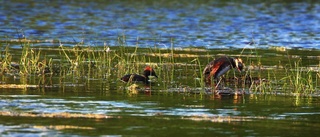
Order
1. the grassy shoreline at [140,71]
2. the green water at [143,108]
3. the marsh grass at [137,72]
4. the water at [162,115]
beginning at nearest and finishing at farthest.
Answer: the water at [162,115], the green water at [143,108], the marsh grass at [137,72], the grassy shoreline at [140,71]

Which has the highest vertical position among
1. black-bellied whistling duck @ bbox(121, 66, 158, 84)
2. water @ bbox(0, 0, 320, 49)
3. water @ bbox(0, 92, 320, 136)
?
water @ bbox(0, 0, 320, 49)

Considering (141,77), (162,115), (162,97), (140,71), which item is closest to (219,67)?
(141,77)

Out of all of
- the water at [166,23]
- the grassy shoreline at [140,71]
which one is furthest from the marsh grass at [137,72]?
the water at [166,23]

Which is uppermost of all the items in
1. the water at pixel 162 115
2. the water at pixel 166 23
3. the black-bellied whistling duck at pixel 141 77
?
the water at pixel 166 23

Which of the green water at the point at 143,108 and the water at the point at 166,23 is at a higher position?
the water at the point at 166,23

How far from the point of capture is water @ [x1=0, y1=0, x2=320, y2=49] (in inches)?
1192

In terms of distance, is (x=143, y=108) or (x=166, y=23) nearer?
(x=143, y=108)

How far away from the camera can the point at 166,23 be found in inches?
1565

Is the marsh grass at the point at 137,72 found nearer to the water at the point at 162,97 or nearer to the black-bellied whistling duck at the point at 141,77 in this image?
the water at the point at 162,97

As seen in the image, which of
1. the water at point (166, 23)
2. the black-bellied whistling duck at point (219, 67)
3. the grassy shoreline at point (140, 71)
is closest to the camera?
the grassy shoreline at point (140, 71)

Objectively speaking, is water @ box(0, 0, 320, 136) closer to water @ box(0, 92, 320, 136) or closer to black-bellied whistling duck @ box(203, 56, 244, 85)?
water @ box(0, 92, 320, 136)

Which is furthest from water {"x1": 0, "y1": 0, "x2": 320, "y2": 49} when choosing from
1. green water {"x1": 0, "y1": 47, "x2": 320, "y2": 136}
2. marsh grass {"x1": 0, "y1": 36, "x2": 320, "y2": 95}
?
green water {"x1": 0, "y1": 47, "x2": 320, "y2": 136}

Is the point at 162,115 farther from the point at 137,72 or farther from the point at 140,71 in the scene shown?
the point at 140,71

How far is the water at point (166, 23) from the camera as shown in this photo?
30266mm
